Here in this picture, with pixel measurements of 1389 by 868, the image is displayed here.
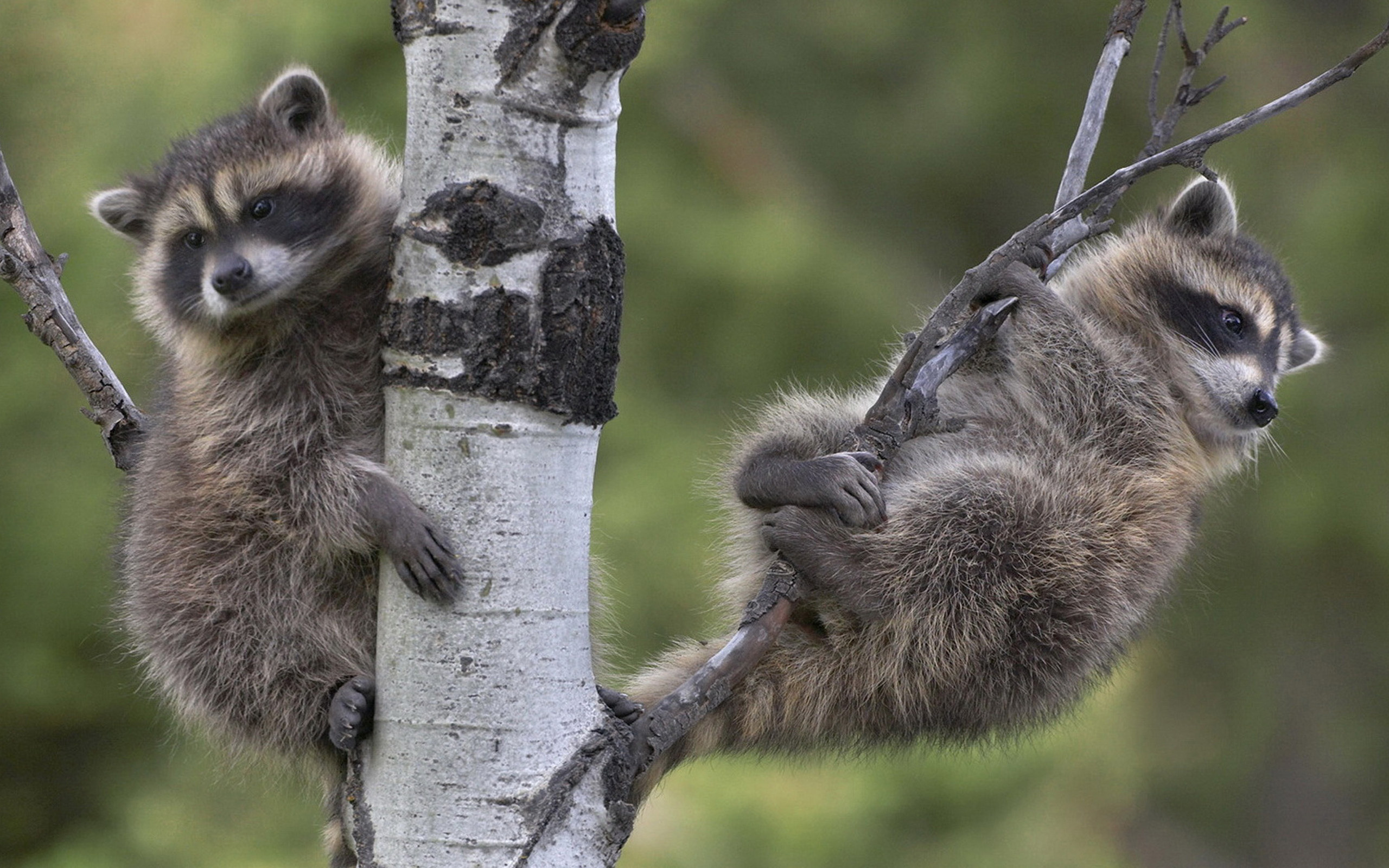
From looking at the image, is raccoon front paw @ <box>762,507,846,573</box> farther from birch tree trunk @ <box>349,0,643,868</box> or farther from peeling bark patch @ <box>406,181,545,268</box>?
peeling bark patch @ <box>406,181,545,268</box>

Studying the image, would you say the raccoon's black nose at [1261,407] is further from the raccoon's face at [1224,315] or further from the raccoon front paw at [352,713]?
the raccoon front paw at [352,713]

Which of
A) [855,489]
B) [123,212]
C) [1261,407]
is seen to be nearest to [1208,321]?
[1261,407]

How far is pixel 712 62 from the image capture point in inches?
235

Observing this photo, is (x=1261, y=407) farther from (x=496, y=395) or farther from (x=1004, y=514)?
(x=496, y=395)

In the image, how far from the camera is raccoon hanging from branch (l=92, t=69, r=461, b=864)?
224cm

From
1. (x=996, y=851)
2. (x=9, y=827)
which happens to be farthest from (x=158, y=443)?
(x=996, y=851)

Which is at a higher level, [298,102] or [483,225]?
[298,102]

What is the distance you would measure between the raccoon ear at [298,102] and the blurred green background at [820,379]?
0.80 m

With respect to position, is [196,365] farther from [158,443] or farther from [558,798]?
[558,798]

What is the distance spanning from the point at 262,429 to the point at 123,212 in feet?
2.40

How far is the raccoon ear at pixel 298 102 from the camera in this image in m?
2.73

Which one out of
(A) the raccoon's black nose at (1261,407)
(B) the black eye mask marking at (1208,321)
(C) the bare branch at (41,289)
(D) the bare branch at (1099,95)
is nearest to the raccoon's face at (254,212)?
(C) the bare branch at (41,289)

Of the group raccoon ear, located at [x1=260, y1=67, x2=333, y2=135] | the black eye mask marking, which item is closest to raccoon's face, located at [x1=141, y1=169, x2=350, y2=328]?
raccoon ear, located at [x1=260, y1=67, x2=333, y2=135]

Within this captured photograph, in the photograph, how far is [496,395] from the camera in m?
1.69
